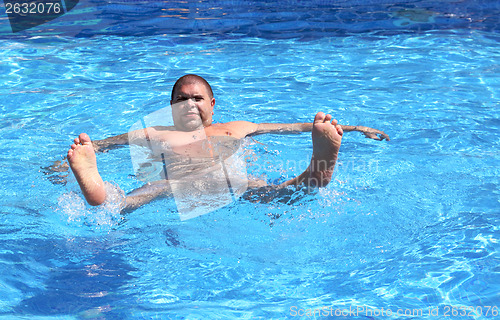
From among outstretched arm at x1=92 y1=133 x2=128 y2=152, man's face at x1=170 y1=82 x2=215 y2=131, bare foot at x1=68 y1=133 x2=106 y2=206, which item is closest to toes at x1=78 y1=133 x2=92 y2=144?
bare foot at x1=68 y1=133 x2=106 y2=206

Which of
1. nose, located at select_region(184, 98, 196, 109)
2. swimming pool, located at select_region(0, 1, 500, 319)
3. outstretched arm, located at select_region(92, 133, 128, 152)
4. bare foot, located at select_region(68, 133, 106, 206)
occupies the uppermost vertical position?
nose, located at select_region(184, 98, 196, 109)

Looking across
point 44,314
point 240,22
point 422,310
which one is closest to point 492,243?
point 422,310

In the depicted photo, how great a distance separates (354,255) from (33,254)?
68.7 inches

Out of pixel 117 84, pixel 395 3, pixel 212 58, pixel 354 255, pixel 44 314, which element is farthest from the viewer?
pixel 395 3

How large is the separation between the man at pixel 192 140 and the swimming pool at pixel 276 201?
0.58 ft

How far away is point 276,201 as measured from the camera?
3.26 metres

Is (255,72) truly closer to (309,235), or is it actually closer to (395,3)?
Result: (309,235)

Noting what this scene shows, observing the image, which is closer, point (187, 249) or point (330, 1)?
point (187, 249)

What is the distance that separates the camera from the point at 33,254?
9.56ft

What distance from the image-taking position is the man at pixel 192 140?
2922 millimetres

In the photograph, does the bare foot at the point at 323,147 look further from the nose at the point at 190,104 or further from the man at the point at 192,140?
the nose at the point at 190,104

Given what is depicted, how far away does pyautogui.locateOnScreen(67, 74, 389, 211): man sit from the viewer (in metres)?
2.92

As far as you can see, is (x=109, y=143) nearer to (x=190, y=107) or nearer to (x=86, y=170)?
(x=190, y=107)

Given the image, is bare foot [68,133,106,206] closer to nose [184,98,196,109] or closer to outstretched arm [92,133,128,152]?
outstretched arm [92,133,128,152]
